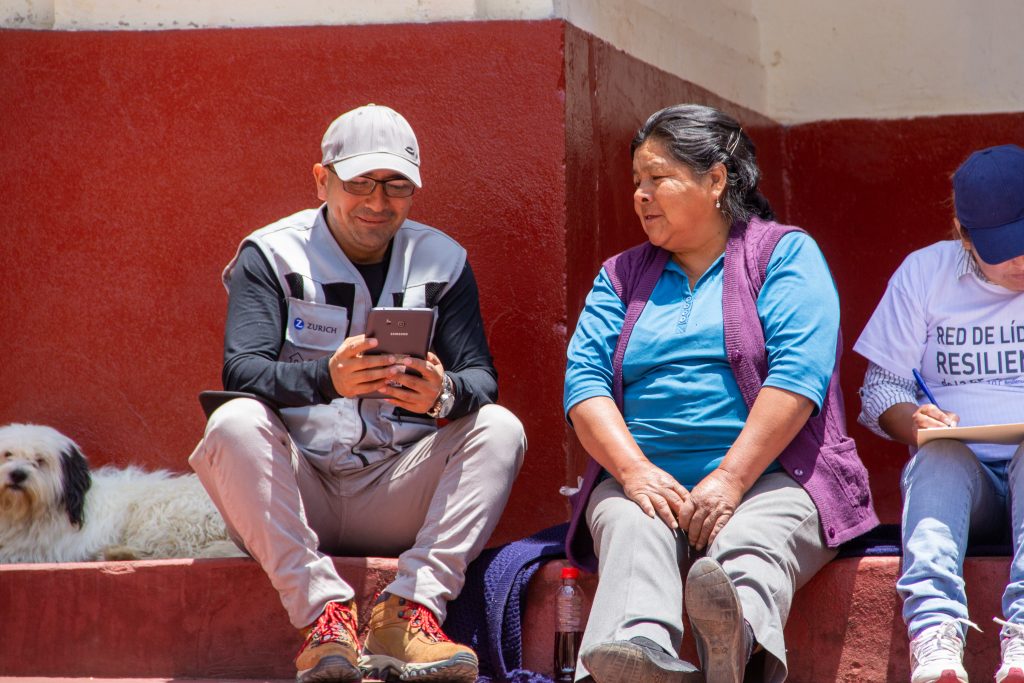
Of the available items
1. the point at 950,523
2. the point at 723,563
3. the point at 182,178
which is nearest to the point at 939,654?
the point at 950,523

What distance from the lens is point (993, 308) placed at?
416 centimetres

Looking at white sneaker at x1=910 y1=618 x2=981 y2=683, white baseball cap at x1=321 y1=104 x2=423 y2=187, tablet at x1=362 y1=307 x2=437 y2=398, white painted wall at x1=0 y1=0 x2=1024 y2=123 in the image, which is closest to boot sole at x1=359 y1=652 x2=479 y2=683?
tablet at x1=362 y1=307 x2=437 y2=398

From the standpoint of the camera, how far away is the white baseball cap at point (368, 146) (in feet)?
14.2

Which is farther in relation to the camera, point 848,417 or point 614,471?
point 848,417

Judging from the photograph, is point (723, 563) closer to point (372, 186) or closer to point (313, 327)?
point (313, 327)

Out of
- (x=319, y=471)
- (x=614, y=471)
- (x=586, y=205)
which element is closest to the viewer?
(x=614, y=471)

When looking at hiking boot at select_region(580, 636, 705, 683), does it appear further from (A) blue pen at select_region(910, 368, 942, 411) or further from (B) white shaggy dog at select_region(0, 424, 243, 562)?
(B) white shaggy dog at select_region(0, 424, 243, 562)

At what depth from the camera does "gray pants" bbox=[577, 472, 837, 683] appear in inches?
138

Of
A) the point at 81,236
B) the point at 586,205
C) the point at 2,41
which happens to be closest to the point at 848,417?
the point at 586,205

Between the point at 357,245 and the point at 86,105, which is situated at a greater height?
the point at 86,105

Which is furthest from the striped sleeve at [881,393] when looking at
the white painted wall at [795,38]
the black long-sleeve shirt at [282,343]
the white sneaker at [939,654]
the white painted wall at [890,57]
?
the white painted wall at [890,57]

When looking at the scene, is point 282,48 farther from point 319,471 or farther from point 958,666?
point 958,666

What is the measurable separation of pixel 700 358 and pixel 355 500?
1160 mm

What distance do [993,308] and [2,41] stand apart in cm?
375
